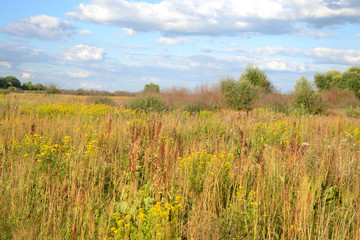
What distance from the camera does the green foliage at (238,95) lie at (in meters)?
18.0

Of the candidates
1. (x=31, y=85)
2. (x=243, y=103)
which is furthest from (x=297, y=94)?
(x=31, y=85)

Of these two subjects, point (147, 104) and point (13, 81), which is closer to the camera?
point (147, 104)

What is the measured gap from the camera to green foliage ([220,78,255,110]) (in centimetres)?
1805

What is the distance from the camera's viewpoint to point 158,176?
11.7ft

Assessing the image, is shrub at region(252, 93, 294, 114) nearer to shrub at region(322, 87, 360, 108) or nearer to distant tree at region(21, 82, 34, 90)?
shrub at region(322, 87, 360, 108)

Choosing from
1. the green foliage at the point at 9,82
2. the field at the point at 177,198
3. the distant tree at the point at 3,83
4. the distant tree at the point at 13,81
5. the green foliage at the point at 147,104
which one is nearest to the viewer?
the field at the point at 177,198

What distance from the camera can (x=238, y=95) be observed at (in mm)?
18094

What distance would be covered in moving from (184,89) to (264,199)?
18.7m

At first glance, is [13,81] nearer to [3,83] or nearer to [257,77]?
[3,83]

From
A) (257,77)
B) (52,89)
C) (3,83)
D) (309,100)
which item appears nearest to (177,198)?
(309,100)

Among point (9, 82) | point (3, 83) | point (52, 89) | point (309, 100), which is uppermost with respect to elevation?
point (9, 82)

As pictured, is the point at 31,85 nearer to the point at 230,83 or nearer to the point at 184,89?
the point at 184,89

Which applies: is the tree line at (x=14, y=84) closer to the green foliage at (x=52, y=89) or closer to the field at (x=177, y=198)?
the green foliage at (x=52, y=89)

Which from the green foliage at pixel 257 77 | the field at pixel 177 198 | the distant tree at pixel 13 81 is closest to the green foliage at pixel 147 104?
the field at pixel 177 198
